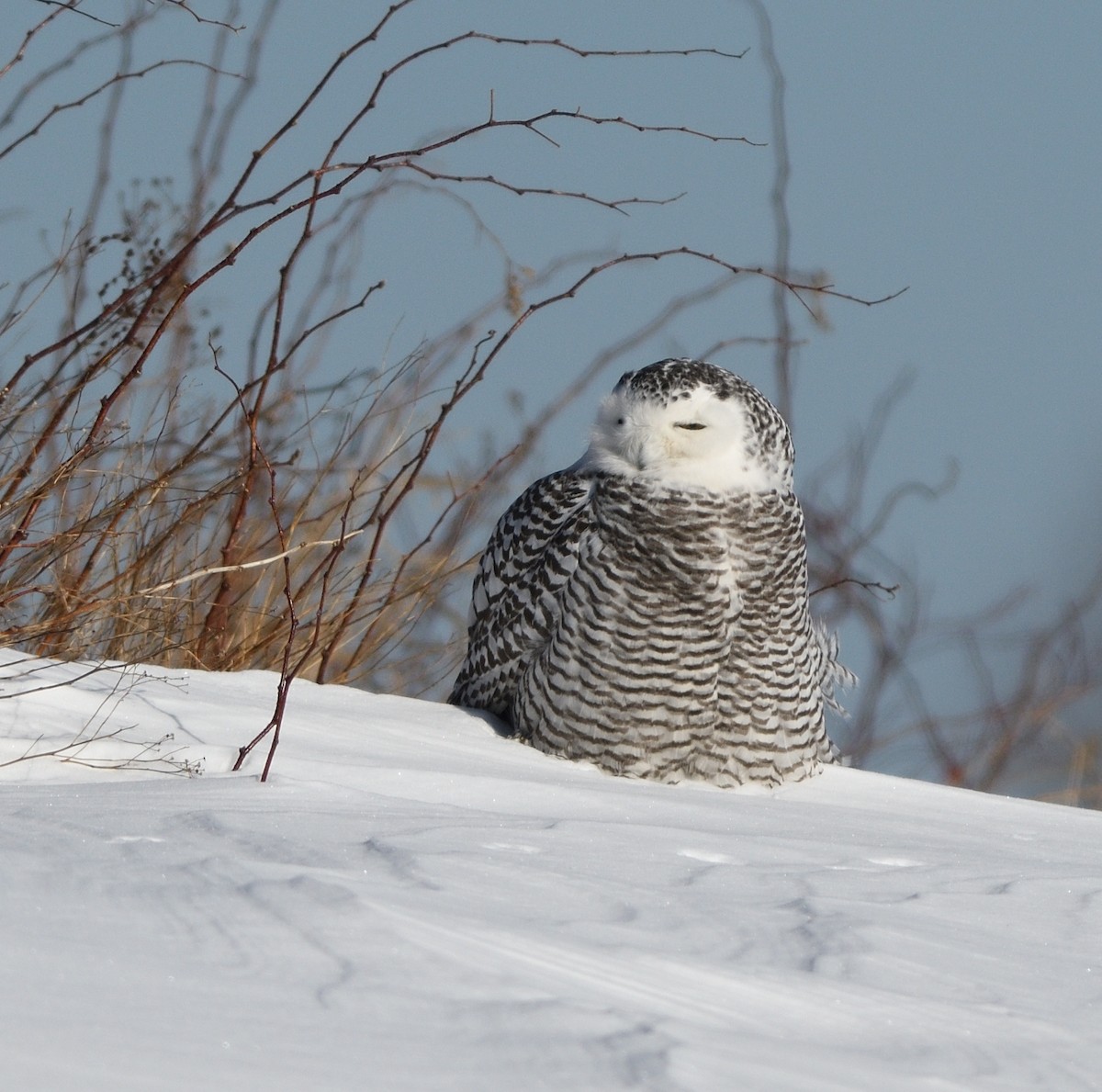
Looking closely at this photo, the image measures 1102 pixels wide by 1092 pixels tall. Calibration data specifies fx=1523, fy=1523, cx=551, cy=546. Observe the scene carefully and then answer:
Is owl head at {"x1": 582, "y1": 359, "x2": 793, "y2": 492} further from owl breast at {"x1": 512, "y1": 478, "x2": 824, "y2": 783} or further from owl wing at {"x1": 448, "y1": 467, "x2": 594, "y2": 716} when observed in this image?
owl wing at {"x1": 448, "y1": 467, "x2": 594, "y2": 716}

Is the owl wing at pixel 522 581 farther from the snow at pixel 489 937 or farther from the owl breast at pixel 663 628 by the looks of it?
the snow at pixel 489 937

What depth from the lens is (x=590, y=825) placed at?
2.53 meters

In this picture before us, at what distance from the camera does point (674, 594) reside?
10.9 feet

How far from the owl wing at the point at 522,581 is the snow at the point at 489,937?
1.92ft

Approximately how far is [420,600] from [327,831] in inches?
85.2

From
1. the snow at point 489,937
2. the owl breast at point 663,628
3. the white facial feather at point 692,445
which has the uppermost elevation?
the white facial feather at point 692,445

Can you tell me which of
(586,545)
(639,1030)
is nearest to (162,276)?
(586,545)

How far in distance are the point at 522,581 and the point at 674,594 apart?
0.43 metres

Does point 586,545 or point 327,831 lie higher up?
point 586,545

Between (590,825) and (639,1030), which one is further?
(590,825)

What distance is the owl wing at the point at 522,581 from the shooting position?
346 cm

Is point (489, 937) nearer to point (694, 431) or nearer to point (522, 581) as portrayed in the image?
point (694, 431)

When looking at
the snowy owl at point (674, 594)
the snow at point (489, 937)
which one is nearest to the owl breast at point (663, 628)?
the snowy owl at point (674, 594)

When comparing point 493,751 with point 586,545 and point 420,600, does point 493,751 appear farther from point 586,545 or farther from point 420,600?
point 420,600
